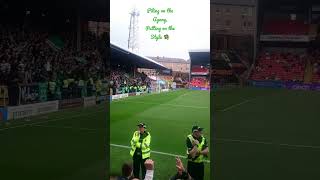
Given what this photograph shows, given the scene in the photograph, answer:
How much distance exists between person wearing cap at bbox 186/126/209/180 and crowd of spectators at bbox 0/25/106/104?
15.3 metres

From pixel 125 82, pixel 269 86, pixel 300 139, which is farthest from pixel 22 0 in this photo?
pixel 269 86

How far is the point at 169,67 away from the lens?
786 centimetres

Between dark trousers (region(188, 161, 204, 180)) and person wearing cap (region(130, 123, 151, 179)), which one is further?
person wearing cap (region(130, 123, 151, 179))

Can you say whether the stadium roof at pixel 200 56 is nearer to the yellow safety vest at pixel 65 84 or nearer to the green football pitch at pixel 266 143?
the green football pitch at pixel 266 143

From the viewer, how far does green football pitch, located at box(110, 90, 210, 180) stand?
689 cm

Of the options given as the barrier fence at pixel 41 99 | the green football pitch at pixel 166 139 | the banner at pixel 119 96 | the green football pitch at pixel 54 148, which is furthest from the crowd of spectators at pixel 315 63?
the banner at pixel 119 96

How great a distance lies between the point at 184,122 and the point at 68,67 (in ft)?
83.1

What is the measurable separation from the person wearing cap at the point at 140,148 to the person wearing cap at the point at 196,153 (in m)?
0.61

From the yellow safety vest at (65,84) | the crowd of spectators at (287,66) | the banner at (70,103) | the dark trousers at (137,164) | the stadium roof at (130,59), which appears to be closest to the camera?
the dark trousers at (137,164)

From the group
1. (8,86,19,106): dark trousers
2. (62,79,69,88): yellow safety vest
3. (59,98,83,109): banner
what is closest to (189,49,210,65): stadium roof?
(8,86,19,106): dark trousers

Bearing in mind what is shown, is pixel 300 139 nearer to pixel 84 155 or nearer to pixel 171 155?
pixel 84 155

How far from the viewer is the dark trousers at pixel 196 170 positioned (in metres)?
6.83

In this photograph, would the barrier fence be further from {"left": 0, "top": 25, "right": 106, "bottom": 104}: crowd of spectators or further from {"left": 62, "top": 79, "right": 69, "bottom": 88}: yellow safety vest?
{"left": 62, "top": 79, "right": 69, "bottom": 88}: yellow safety vest

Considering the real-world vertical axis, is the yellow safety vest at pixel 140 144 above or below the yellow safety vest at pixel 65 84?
below
